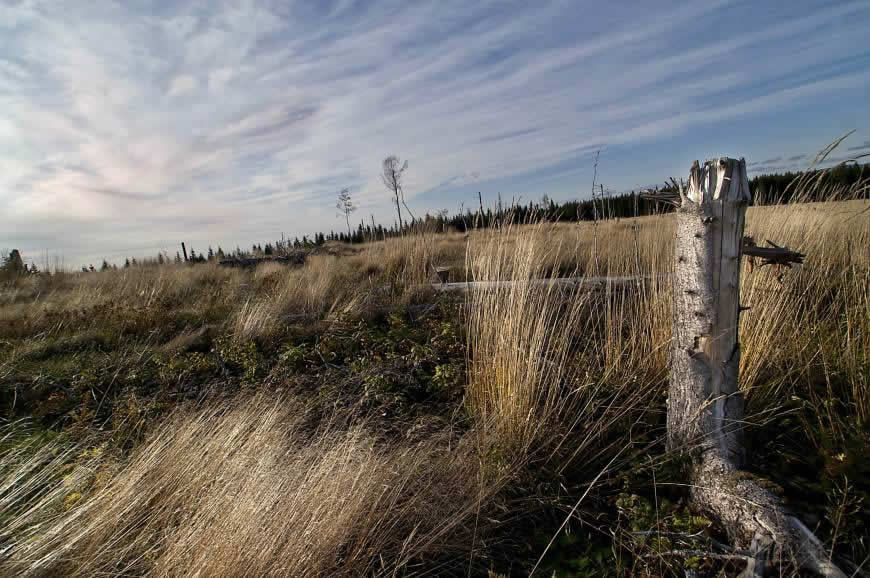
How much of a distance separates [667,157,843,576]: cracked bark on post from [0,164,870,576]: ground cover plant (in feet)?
0.40

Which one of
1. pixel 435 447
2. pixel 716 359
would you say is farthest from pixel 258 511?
pixel 716 359

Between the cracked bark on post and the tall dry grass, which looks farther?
the cracked bark on post

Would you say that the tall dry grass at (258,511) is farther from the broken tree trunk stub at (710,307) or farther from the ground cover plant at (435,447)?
the broken tree trunk stub at (710,307)

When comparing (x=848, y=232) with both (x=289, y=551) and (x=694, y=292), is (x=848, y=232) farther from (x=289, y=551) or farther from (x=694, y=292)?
(x=289, y=551)

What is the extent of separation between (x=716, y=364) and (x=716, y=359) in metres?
0.03

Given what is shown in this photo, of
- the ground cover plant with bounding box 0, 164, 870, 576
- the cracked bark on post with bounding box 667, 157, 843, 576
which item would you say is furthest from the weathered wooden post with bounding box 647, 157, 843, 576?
the ground cover plant with bounding box 0, 164, 870, 576

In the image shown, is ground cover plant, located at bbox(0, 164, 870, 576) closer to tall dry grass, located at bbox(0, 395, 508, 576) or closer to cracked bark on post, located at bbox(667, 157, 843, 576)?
tall dry grass, located at bbox(0, 395, 508, 576)

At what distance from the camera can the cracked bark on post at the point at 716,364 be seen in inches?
69.6

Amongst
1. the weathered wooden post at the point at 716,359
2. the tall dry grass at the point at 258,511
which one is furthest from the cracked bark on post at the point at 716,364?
the tall dry grass at the point at 258,511

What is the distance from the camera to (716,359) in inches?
77.4

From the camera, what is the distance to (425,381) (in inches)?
133

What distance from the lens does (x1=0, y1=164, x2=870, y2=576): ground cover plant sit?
5.80 feet

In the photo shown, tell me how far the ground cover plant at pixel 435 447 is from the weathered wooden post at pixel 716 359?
0.12 m

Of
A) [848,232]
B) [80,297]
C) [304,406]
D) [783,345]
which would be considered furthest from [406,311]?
[80,297]
